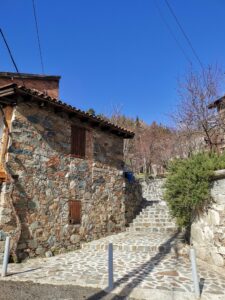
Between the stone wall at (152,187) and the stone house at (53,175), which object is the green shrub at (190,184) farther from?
the stone wall at (152,187)

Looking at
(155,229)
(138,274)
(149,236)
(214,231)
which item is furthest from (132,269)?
(155,229)

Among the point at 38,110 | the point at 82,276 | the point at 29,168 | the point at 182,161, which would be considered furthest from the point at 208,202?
the point at 38,110

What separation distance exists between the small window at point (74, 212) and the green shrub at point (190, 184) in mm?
3372

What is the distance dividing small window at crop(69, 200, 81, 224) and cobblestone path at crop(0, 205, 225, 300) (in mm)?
995

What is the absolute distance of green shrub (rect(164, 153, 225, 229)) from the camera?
6874mm

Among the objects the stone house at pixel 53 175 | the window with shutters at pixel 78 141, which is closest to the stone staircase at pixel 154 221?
the stone house at pixel 53 175

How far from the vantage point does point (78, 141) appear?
10.2 meters

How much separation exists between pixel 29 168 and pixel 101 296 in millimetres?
4760

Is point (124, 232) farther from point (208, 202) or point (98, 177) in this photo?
point (208, 202)

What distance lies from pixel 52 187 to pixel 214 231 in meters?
5.22

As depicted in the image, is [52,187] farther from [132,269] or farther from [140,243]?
[132,269]

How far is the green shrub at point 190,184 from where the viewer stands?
6.87 meters

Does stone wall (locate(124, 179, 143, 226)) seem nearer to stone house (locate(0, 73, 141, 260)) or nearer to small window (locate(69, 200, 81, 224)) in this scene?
stone house (locate(0, 73, 141, 260))

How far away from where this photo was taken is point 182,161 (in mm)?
7793
